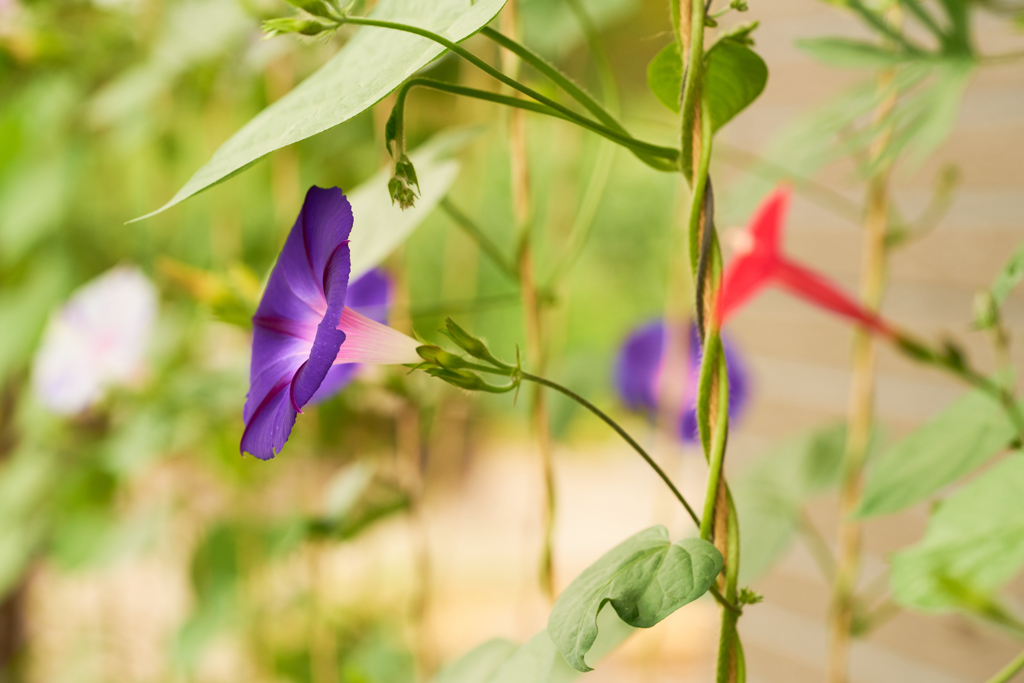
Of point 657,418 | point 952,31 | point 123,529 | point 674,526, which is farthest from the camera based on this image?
point 674,526

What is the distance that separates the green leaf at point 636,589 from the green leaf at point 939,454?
15cm

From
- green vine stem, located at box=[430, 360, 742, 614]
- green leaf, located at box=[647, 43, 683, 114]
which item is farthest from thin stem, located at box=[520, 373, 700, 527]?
green leaf, located at box=[647, 43, 683, 114]

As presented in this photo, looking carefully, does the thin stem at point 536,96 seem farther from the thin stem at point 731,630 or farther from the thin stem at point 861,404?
the thin stem at point 861,404

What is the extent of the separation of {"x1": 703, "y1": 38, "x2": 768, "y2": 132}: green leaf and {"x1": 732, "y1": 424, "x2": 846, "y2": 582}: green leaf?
0.26m

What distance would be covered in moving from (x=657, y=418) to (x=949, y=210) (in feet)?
1.58

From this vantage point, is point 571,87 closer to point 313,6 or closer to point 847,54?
point 313,6

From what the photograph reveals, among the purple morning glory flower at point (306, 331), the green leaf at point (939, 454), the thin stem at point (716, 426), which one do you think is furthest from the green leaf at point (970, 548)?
the purple morning glory flower at point (306, 331)

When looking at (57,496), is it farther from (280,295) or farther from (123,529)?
(280,295)

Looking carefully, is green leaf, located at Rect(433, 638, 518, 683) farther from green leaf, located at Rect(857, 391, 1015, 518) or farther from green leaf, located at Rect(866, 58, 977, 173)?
green leaf, located at Rect(866, 58, 977, 173)

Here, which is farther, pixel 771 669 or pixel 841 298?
pixel 771 669

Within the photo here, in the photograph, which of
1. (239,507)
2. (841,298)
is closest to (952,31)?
(841,298)

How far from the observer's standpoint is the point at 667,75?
267 mm

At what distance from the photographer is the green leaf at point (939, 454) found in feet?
1.10

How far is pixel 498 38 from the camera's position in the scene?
0.24 metres
